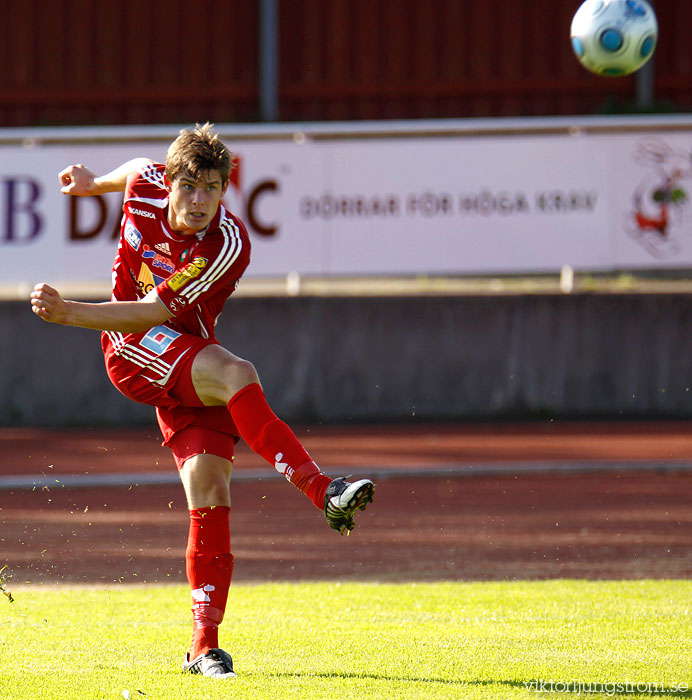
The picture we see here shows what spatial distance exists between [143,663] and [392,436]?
8.54 meters

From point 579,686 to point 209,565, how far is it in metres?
1.48

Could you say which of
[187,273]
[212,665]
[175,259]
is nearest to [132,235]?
[175,259]

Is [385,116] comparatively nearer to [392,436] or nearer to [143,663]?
[392,436]

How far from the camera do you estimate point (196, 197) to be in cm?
483

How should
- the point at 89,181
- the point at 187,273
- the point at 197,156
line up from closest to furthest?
the point at 197,156 < the point at 187,273 < the point at 89,181

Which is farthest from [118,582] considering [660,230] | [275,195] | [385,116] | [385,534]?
[385,116]

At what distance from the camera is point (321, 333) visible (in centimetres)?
1430

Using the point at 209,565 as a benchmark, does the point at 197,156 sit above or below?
above

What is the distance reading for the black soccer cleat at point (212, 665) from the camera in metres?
4.68

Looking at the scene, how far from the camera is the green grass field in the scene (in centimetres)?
456

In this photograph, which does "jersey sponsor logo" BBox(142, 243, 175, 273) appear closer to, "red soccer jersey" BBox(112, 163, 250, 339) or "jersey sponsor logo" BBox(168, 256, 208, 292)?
"red soccer jersey" BBox(112, 163, 250, 339)

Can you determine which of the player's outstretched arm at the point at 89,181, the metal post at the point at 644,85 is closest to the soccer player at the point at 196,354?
the player's outstretched arm at the point at 89,181

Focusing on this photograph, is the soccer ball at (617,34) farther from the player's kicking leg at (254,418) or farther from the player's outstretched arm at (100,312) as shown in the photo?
the player's outstretched arm at (100,312)

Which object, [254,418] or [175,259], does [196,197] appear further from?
[254,418]
